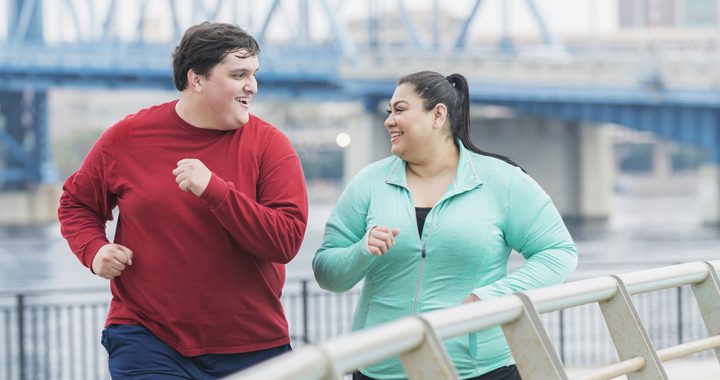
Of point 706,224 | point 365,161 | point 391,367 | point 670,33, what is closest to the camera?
point 391,367

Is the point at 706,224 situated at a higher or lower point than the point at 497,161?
lower

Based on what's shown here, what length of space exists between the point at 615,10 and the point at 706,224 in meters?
99.8

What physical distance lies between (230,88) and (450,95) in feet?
2.26

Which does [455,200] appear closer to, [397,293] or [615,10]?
[397,293]

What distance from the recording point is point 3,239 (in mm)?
55375

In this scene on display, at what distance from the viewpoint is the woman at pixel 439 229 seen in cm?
390

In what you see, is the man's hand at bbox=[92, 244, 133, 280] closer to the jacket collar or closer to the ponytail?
the jacket collar

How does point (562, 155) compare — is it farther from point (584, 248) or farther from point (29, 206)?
point (29, 206)

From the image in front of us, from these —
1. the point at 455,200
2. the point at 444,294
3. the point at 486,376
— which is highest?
the point at 455,200

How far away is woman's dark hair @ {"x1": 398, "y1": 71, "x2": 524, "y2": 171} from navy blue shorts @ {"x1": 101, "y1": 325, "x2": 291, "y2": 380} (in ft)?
2.87

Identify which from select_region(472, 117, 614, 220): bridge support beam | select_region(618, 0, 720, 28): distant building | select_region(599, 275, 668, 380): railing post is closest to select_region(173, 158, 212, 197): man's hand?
select_region(599, 275, 668, 380): railing post

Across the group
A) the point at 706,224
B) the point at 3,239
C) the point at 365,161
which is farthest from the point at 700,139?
the point at 3,239

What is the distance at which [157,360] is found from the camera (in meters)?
3.78

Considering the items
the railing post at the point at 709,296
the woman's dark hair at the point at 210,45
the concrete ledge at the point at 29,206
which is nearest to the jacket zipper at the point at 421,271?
the woman's dark hair at the point at 210,45
